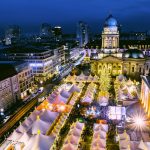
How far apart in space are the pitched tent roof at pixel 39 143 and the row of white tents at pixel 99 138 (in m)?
5.82

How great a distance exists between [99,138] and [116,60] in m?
57.7

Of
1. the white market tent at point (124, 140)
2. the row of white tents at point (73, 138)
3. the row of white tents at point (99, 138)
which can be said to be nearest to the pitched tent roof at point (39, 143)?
the row of white tents at point (73, 138)

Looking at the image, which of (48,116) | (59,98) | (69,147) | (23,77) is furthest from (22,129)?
(23,77)

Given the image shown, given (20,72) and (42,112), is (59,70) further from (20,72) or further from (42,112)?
(42,112)

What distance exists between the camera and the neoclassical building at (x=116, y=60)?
8706cm

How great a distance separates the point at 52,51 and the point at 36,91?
28.5 m

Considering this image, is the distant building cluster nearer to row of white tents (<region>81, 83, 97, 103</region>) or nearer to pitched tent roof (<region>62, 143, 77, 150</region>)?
row of white tents (<region>81, 83, 97, 103</region>)

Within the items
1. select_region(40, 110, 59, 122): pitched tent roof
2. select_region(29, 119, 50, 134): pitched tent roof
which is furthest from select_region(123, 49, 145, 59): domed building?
select_region(29, 119, 50, 134): pitched tent roof

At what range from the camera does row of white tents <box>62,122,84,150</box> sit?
3089 cm

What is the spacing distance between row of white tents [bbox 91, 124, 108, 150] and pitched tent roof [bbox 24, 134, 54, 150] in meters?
5.82

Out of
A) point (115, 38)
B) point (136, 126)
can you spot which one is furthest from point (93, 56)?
point (136, 126)

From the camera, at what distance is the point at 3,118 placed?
46.6 meters

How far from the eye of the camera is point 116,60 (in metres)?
87.3

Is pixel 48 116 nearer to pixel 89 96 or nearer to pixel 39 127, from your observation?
pixel 39 127
